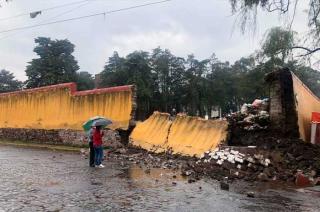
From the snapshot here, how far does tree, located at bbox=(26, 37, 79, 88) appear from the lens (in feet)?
173

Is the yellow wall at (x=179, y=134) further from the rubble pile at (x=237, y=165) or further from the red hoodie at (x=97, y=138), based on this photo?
the red hoodie at (x=97, y=138)

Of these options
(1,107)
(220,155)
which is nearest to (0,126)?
(1,107)

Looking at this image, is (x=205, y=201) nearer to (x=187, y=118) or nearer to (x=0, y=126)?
(x=187, y=118)

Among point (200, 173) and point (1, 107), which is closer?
point (200, 173)

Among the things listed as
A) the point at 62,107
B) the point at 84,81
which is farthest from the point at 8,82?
the point at 62,107

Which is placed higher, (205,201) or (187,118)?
(187,118)

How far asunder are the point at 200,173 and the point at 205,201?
4485mm

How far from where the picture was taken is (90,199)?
33.5 ft

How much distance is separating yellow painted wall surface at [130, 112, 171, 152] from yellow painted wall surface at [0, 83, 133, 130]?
903 mm

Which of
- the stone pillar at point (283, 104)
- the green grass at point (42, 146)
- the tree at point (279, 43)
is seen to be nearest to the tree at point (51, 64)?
the green grass at point (42, 146)

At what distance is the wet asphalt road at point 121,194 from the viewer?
9.58 metres

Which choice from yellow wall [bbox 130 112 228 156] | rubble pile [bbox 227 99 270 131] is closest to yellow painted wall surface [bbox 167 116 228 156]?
yellow wall [bbox 130 112 228 156]

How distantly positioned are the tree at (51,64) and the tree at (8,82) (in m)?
14.8

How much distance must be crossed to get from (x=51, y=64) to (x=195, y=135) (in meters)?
36.0
